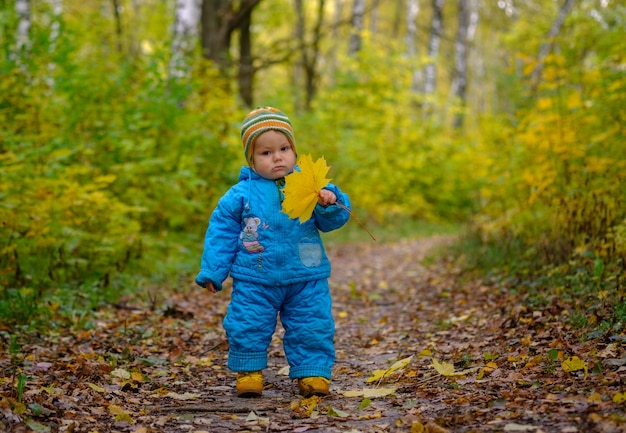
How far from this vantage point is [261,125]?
384 cm

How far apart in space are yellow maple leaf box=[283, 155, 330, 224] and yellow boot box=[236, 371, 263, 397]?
3.16ft

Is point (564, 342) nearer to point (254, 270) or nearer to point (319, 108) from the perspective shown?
point (254, 270)

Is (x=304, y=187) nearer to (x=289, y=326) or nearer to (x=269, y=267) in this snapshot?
(x=269, y=267)

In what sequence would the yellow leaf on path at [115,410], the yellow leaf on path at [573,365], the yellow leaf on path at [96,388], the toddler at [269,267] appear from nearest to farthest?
the yellow leaf on path at [115,410]
the yellow leaf on path at [573,365]
the yellow leaf on path at [96,388]
the toddler at [269,267]

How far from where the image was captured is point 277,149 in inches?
Answer: 153

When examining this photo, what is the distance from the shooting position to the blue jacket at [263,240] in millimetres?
3785

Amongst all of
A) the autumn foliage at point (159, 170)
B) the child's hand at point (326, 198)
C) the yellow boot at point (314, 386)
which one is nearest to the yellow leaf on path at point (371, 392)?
the yellow boot at point (314, 386)

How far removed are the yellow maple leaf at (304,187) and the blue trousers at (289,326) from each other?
472 millimetres

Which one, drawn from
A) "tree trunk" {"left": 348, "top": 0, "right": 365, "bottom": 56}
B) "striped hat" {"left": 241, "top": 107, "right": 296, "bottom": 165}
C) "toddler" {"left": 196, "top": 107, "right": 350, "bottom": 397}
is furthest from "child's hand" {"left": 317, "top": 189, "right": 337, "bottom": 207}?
"tree trunk" {"left": 348, "top": 0, "right": 365, "bottom": 56}

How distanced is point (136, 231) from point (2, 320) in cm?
250

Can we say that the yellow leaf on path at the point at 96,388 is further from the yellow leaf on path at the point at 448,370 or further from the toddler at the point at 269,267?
the yellow leaf on path at the point at 448,370

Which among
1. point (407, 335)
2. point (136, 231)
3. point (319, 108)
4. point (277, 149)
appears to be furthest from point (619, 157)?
point (319, 108)

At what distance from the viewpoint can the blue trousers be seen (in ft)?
12.5

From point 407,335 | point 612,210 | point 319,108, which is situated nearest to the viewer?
point 407,335
